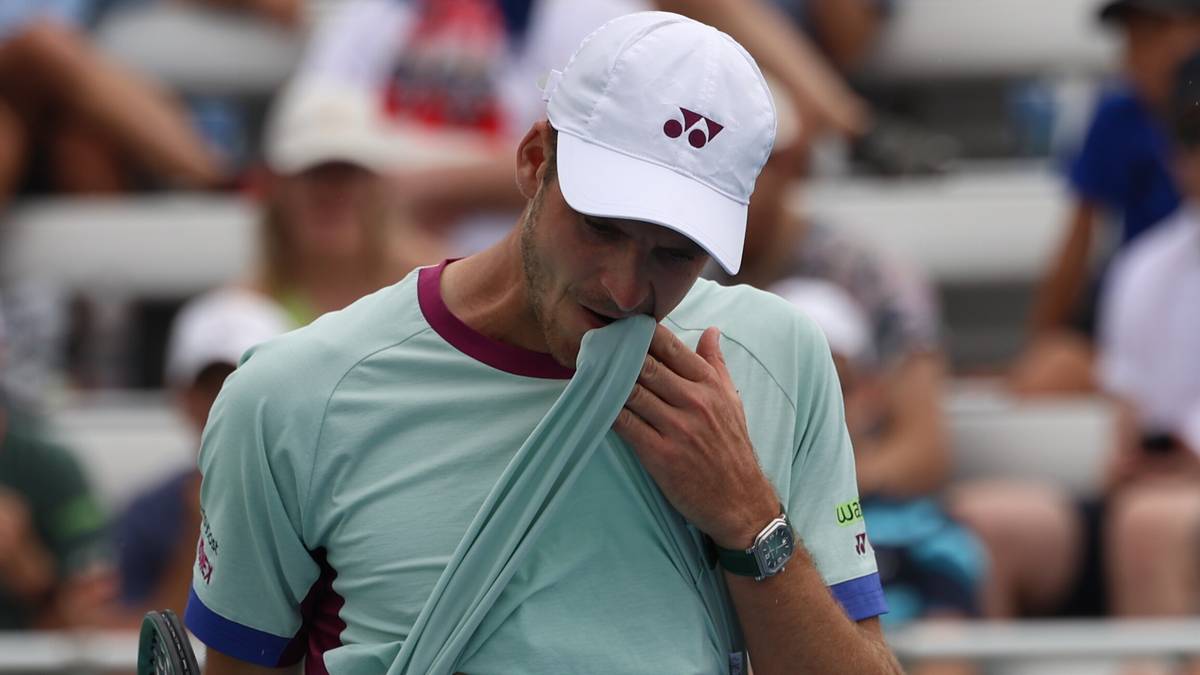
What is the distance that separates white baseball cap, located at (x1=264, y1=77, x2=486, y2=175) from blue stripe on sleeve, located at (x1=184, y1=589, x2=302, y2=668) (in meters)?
2.56

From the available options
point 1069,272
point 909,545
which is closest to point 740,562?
point 909,545

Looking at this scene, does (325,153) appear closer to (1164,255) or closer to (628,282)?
(1164,255)

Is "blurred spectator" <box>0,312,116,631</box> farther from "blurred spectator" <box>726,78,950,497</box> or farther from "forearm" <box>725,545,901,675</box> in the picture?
"forearm" <box>725,545,901,675</box>

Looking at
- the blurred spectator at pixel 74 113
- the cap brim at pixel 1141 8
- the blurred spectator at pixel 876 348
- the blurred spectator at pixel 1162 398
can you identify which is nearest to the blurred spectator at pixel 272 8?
the blurred spectator at pixel 74 113

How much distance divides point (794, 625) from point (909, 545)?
221cm

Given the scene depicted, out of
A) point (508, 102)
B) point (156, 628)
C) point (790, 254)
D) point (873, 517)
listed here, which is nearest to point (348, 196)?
point (508, 102)

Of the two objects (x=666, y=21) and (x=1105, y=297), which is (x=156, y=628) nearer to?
(x=666, y=21)

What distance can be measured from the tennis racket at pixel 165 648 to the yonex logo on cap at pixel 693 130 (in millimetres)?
732

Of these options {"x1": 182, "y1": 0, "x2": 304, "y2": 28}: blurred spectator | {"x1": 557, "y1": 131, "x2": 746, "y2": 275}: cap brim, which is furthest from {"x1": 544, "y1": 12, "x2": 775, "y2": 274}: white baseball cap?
{"x1": 182, "y1": 0, "x2": 304, "y2": 28}: blurred spectator

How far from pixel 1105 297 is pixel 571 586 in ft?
11.3

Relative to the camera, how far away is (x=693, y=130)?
1.73 meters

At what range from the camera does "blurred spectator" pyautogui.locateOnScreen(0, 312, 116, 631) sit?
14.1ft

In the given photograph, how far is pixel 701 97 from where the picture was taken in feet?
5.62

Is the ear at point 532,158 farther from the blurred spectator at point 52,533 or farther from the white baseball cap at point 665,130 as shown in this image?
the blurred spectator at point 52,533
